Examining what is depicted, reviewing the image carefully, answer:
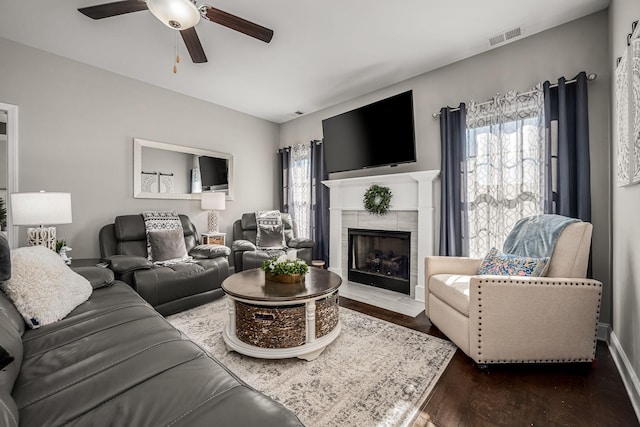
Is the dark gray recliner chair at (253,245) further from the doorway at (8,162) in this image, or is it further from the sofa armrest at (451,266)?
the doorway at (8,162)

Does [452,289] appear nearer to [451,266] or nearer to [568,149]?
[451,266]

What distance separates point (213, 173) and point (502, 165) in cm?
377

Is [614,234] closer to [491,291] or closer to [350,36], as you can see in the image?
[491,291]

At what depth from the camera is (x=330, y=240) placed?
433 centimetres

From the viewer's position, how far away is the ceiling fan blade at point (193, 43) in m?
2.16

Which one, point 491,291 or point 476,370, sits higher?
point 491,291

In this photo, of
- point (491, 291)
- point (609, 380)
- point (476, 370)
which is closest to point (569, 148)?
point (491, 291)

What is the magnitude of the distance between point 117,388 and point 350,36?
119 inches

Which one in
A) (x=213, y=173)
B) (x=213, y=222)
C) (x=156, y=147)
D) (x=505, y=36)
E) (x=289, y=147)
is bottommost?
(x=213, y=222)

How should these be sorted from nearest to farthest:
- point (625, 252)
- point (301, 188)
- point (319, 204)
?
point (625, 252), point (319, 204), point (301, 188)

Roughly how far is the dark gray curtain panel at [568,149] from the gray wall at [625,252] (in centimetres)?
17

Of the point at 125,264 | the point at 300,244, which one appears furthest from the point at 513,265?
the point at 125,264

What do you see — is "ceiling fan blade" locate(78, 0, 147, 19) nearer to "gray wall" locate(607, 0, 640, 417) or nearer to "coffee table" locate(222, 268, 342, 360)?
"coffee table" locate(222, 268, 342, 360)

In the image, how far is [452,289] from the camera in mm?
2131
